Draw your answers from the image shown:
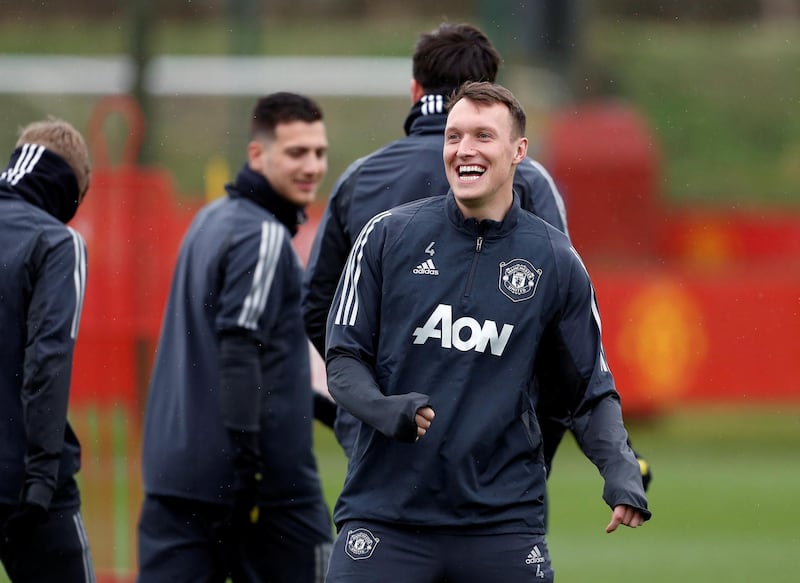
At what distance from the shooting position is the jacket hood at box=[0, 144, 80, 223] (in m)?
6.03

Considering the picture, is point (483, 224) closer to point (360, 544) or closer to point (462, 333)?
point (462, 333)

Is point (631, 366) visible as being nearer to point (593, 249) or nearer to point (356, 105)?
point (593, 249)

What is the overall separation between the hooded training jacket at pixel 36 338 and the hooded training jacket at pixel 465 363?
3.96 feet

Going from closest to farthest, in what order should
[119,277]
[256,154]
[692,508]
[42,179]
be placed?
[42,179]
[256,154]
[692,508]
[119,277]

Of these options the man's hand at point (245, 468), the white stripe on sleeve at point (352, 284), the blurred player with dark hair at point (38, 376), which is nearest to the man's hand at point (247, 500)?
the man's hand at point (245, 468)

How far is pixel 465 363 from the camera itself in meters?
4.98

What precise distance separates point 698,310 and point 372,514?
11875 millimetres

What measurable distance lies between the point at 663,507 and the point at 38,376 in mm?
8278

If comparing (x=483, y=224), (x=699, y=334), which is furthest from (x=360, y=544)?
(x=699, y=334)

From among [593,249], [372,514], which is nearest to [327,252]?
[372,514]

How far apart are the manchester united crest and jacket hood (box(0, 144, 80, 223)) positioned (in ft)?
6.34

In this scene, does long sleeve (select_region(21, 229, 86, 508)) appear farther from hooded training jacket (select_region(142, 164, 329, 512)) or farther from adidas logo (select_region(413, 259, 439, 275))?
adidas logo (select_region(413, 259, 439, 275))

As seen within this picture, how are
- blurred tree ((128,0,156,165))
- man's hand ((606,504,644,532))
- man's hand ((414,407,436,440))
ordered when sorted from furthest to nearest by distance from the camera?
blurred tree ((128,0,156,165))
man's hand ((606,504,644,532))
man's hand ((414,407,436,440))

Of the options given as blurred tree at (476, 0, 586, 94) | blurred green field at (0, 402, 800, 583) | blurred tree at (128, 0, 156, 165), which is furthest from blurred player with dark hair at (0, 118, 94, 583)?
blurred tree at (476, 0, 586, 94)
